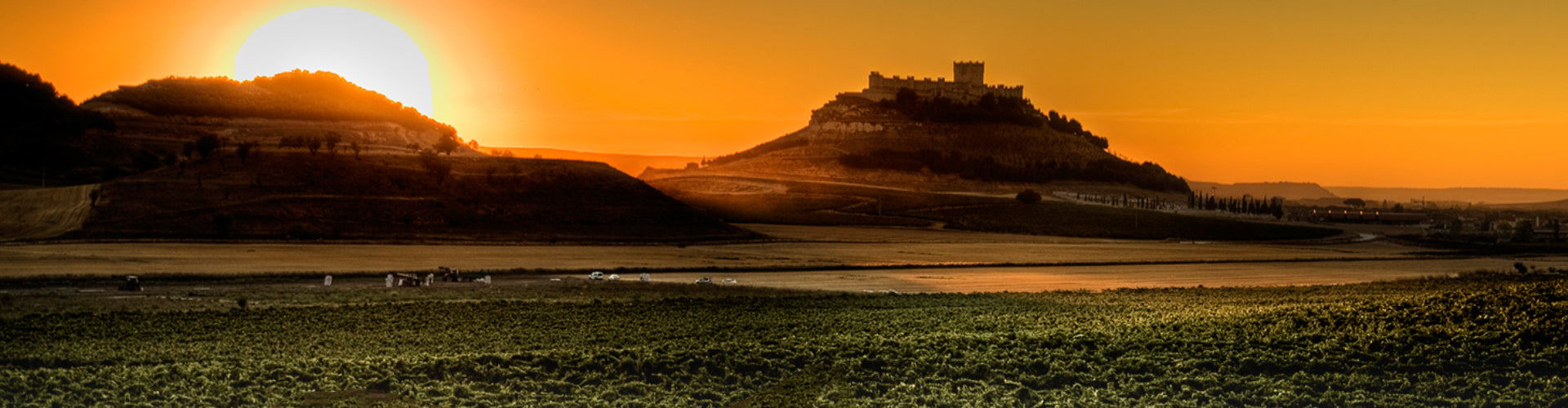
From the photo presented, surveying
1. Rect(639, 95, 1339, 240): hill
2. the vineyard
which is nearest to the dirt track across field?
the vineyard

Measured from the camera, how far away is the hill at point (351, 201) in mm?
79312

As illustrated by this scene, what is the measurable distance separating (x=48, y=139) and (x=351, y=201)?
A: 163 ft

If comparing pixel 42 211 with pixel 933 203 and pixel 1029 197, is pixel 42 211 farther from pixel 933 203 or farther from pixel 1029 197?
pixel 1029 197

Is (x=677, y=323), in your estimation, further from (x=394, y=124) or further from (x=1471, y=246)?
(x=394, y=124)

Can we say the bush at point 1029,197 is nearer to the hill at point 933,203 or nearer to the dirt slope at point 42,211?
the hill at point 933,203

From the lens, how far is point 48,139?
118 metres

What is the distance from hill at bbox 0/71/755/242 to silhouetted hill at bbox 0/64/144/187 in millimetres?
3408

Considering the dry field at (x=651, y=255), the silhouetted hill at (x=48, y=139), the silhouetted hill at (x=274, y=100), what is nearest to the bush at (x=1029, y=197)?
the dry field at (x=651, y=255)

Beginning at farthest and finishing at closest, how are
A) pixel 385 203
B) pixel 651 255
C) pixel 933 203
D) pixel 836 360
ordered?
pixel 933 203 → pixel 385 203 → pixel 651 255 → pixel 836 360

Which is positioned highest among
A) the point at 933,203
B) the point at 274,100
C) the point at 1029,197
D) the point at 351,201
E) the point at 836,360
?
the point at 274,100

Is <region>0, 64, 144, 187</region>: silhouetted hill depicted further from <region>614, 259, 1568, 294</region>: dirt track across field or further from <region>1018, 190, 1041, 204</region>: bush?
<region>1018, 190, 1041, 204</region>: bush

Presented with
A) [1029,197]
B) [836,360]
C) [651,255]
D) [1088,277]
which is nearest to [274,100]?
[1029,197]

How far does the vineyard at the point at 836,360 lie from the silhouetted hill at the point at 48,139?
83.4 metres

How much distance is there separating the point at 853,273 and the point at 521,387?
141 feet
